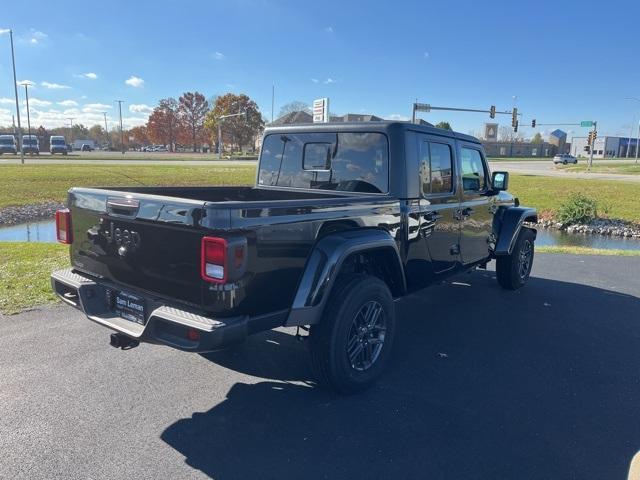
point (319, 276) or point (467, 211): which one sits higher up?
→ point (467, 211)

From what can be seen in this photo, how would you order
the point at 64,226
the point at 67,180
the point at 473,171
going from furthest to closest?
the point at 67,180, the point at 473,171, the point at 64,226

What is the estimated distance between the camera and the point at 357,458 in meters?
2.87

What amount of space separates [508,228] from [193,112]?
88714mm

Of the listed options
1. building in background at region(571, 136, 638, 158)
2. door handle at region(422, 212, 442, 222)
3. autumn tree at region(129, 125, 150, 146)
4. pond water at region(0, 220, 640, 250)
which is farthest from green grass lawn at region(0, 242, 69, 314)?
building in background at region(571, 136, 638, 158)

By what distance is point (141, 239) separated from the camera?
3.16m

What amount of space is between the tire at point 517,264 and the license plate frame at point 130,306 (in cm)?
464

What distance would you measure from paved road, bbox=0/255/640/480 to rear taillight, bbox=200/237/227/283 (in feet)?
3.43

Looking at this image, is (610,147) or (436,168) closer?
(436,168)

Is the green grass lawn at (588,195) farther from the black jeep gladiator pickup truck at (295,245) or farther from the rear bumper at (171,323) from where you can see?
the rear bumper at (171,323)

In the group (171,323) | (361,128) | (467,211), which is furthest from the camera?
(467,211)

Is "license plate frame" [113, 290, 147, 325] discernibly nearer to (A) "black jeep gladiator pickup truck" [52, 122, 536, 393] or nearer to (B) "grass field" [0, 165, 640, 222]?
(A) "black jeep gladiator pickup truck" [52, 122, 536, 393]

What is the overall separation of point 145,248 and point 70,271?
1.13m

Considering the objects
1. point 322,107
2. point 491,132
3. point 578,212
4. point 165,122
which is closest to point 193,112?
point 165,122

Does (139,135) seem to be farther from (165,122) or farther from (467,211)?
(467,211)
